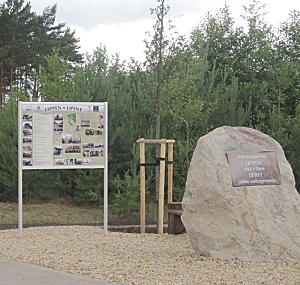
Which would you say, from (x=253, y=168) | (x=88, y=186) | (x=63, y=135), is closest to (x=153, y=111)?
(x=88, y=186)

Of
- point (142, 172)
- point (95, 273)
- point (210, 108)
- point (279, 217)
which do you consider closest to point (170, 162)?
point (142, 172)

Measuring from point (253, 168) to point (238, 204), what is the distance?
0.68 metres

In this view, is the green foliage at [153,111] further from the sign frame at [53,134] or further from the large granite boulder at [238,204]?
the large granite boulder at [238,204]

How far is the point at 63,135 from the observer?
10.1 metres

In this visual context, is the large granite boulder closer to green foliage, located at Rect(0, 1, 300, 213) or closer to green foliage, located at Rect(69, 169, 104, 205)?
green foliage, located at Rect(0, 1, 300, 213)

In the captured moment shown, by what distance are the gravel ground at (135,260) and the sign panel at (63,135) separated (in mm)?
1234

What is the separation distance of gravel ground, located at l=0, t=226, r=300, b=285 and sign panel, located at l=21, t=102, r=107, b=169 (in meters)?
1.23

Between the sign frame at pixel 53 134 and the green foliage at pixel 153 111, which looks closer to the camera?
the sign frame at pixel 53 134

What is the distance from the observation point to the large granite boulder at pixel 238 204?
24.5 ft

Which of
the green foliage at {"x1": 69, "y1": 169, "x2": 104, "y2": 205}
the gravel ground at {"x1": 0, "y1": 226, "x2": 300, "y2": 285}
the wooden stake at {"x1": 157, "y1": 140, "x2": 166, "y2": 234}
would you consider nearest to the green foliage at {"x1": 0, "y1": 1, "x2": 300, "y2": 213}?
the green foliage at {"x1": 69, "y1": 169, "x2": 104, "y2": 205}

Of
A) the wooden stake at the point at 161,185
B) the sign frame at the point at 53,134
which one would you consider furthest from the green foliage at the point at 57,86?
the wooden stake at the point at 161,185

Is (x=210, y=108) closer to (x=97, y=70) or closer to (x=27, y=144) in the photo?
(x=97, y=70)

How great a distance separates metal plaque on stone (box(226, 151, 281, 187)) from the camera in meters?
7.75

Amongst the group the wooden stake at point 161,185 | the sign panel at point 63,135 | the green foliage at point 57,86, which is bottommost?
the wooden stake at point 161,185
